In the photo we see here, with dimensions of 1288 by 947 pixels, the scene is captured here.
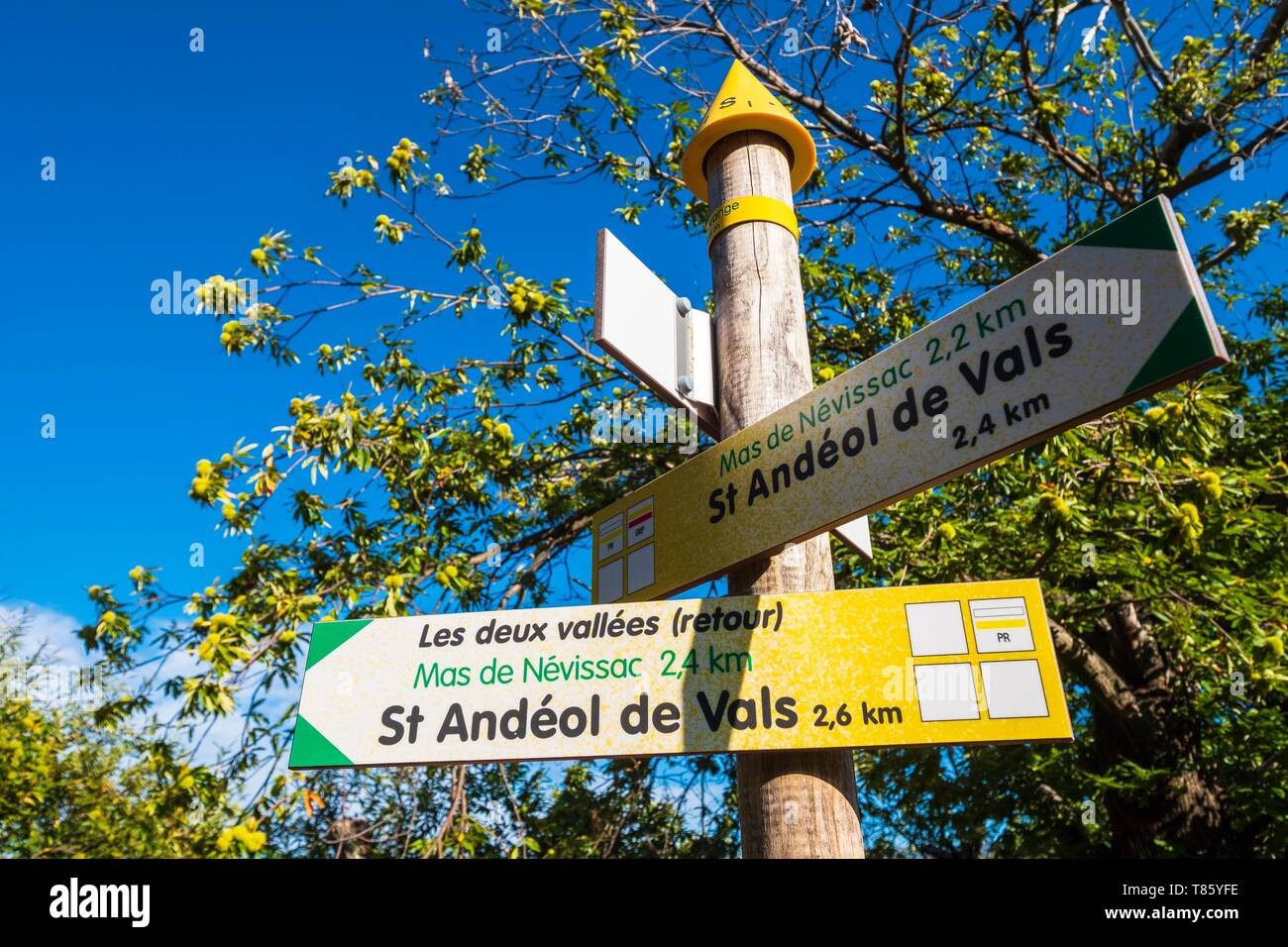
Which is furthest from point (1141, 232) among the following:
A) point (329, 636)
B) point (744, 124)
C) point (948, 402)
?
point (329, 636)

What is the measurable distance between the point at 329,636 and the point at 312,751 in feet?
0.96

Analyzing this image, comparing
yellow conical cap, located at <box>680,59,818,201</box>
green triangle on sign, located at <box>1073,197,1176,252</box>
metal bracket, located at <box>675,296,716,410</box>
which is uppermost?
yellow conical cap, located at <box>680,59,818,201</box>

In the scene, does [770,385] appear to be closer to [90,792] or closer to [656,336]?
[656,336]

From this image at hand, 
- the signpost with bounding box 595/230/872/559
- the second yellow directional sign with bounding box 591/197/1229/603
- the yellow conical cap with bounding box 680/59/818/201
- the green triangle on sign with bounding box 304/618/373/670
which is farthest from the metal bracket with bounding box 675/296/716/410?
the green triangle on sign with bounding box 304/618/373/670

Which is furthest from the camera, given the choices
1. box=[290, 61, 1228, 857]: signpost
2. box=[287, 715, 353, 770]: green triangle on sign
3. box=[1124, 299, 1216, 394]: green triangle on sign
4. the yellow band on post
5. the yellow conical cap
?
the yellow conical cap

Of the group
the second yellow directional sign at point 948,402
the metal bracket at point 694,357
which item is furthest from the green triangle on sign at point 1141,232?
the metal bracket at point 694,357

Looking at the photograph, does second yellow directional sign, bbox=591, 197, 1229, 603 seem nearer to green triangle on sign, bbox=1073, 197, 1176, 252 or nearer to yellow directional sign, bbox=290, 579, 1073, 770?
green triangle on sign, bbox=1073, 197, 1176, 252

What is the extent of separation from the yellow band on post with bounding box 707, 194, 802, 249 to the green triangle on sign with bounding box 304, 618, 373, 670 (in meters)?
1.48

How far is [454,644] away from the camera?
2104mm

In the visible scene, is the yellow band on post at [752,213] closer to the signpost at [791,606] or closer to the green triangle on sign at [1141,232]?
the signpost at [791,606]

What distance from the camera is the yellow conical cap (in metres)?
2.61

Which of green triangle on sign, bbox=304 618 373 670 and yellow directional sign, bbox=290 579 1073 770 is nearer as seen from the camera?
yellow directional sign, bbox=290 579 1073 770

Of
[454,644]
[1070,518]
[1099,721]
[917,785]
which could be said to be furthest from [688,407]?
[917,785]

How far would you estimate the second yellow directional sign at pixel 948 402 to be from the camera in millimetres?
1418
